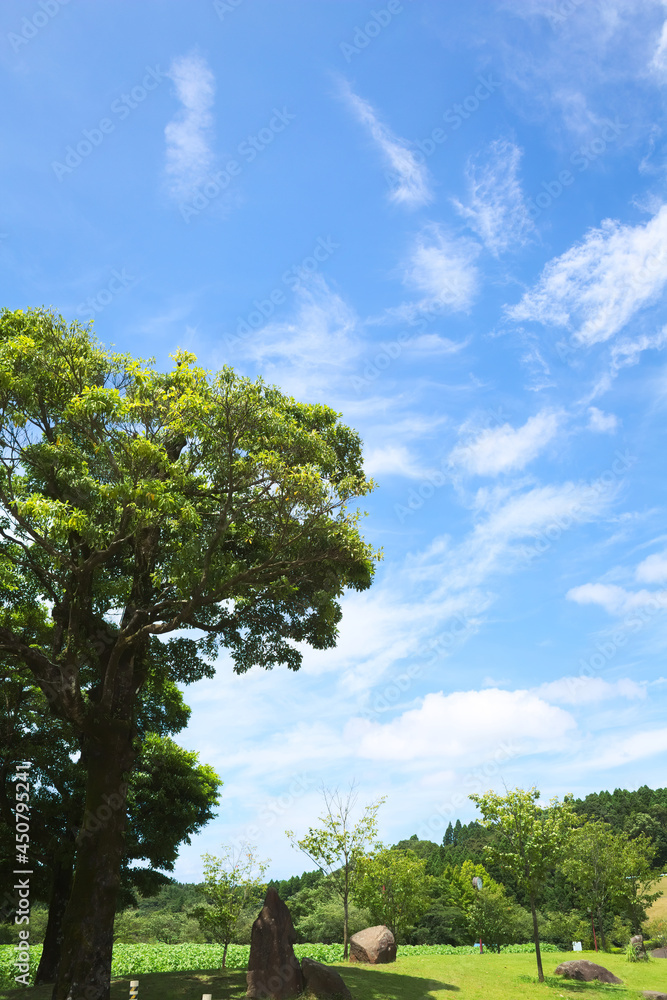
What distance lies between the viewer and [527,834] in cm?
2550

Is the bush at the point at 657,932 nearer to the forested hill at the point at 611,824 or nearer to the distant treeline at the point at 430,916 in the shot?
the distant treeline at the point at 430,916

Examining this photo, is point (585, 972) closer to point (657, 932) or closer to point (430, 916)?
point (657, 932)

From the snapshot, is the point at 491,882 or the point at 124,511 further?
the point at 491,882

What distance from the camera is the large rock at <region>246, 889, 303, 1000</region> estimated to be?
17.5 metres

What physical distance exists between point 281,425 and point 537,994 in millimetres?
19361

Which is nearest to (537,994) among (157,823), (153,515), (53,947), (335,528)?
(157,823)

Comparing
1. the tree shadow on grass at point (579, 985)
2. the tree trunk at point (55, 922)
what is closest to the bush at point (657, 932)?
the tree shadow on grass at point (579, 985)

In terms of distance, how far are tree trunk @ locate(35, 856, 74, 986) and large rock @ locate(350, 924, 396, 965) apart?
1160cm

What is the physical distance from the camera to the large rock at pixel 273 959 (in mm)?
17484

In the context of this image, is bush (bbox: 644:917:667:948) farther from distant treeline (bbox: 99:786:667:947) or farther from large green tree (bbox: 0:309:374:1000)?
large green tree (bbox: 0:309:374:1000)

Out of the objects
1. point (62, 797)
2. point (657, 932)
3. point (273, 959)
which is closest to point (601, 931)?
point (657, 932)

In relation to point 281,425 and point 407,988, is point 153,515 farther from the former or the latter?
point 407,988

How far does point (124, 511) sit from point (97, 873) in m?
7.96

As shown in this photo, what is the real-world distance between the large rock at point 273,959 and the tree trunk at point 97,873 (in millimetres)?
5457
